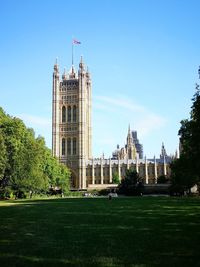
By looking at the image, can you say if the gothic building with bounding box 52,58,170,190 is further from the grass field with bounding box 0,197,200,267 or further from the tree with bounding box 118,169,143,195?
the grass field with bounding box 0,197,200,267

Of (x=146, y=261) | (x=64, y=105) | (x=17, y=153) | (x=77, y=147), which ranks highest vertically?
(x=64, y=105)

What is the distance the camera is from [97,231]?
1525 cm

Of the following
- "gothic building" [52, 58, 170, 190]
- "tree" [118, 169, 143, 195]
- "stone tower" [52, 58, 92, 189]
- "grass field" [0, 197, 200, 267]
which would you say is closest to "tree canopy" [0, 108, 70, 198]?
"tree" [118, 169, 143, 195]

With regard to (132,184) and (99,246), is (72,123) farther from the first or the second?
(99,246)

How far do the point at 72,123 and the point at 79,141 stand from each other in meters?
7.35

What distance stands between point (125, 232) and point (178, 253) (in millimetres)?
4504

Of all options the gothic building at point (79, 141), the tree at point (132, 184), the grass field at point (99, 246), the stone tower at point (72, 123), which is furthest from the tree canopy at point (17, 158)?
the stone tower at point (72, 123)

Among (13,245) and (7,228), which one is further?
(7,228)

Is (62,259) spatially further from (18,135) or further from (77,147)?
(77,147)

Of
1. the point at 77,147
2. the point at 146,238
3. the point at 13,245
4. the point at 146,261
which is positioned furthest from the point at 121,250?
the point at 77,147

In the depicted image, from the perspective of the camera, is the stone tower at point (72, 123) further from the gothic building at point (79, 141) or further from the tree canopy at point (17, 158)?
the tree canopy at point (17, 158)

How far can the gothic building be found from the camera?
137625mm

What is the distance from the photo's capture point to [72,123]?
140625mm

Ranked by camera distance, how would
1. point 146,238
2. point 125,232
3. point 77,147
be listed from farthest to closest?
point 77,147, point 125,232, point 146,238
